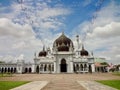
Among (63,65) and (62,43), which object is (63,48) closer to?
(62,43)

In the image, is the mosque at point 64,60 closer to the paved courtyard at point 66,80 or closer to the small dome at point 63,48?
the small dome at point 63,48

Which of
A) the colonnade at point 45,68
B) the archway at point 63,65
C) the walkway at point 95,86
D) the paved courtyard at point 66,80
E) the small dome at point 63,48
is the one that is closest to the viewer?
the walkway at point 95,86

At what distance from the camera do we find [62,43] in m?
87.4

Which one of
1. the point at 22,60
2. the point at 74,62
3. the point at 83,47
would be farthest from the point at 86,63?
the point at 22,60

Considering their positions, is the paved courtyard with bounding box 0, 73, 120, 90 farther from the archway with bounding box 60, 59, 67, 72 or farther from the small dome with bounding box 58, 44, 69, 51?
the small dome with bounding box 58, 44, 69, 51

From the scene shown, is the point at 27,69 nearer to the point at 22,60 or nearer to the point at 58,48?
the point at 22,60

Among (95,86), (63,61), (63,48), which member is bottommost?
(95,86)

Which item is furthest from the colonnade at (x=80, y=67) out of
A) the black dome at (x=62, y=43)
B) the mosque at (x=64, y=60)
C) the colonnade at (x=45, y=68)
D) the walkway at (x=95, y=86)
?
the walkway at (x=95, y=86)

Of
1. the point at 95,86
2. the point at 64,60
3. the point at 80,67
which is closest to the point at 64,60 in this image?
the point at 64,60

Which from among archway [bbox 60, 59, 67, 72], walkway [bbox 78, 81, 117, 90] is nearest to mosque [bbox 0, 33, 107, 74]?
archway [bbox 60, 59, 67, 72]

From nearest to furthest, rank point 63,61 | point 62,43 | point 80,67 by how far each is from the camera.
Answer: point 63,61, point 80,67, point 62,43

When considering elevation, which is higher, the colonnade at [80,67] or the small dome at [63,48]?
the small dome at [63,48]

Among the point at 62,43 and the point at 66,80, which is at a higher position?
the point at 62,43

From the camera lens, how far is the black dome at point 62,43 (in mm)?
85144
